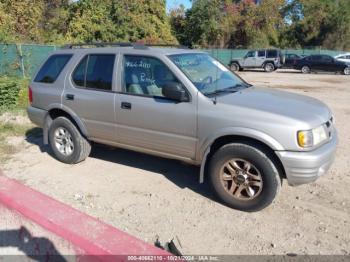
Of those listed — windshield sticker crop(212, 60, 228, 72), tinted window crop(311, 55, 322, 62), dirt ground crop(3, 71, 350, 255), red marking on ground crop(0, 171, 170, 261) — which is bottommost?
dirt ground crop(3, 71, 350, 255)

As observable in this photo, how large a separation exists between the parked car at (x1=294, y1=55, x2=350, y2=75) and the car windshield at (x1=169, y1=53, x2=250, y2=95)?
25.5m

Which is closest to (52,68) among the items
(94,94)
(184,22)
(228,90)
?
(94,94)

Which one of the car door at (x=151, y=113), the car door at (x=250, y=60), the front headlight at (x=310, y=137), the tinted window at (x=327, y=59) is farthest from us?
the car door at (x=250, y=60)

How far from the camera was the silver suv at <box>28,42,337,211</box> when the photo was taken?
4262 millimetres

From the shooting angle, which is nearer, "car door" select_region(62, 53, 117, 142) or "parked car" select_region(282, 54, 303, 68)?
"car door" select_region(62, 53, 117, 142)

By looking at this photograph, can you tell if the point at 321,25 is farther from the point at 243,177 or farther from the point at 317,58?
the point at 243,177

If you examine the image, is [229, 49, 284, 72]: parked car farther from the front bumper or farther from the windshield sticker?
the front bumper

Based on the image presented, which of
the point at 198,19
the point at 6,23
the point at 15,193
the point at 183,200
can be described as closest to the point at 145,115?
the point at 183,200

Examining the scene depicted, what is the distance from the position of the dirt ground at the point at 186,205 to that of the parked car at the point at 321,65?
2408cm

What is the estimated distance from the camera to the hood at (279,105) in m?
4.29

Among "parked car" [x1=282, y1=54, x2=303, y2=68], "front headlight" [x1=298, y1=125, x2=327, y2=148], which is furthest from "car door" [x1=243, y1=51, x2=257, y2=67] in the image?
"front headlight" [x1=298, y1=125, x2=327, y2=148]

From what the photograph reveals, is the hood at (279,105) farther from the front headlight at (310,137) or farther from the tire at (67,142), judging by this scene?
the tire at (67,142)

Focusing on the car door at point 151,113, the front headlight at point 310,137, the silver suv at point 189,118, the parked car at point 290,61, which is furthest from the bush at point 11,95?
the parked car at point 290,61

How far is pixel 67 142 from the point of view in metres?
6.25
